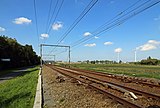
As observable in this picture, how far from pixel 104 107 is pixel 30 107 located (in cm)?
369

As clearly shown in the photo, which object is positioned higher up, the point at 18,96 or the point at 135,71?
the point at 135,71

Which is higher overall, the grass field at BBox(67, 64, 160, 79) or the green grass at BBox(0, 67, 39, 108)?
the grass field at BBox(67, 64, 160, 79)

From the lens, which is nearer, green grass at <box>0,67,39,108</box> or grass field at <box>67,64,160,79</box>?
green grass at <box>0,67,39,108</box>

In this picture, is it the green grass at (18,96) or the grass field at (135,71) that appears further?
the grass field at (135,71)

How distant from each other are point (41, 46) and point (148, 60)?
192 feet

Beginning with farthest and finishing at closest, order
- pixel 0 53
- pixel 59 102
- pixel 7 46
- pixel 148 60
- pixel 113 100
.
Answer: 1. pixel 148 60
2. pixel 7 46
3. pixel 0 53
4. pixel 59 102
5. pixel 113 100

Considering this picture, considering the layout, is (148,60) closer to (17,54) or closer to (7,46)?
(17,54)

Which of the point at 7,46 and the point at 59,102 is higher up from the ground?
the point at 7,46

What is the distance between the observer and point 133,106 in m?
7.72

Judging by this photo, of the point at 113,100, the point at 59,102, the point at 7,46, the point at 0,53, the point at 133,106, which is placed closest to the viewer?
the point at 133,106

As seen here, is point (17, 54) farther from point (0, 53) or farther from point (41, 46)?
point (0, 53)

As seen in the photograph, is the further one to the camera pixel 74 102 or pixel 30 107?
pixel 30 107

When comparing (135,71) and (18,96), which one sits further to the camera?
(135,71)

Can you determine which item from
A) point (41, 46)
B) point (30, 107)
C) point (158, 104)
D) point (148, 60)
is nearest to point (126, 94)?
point (158, 104)
